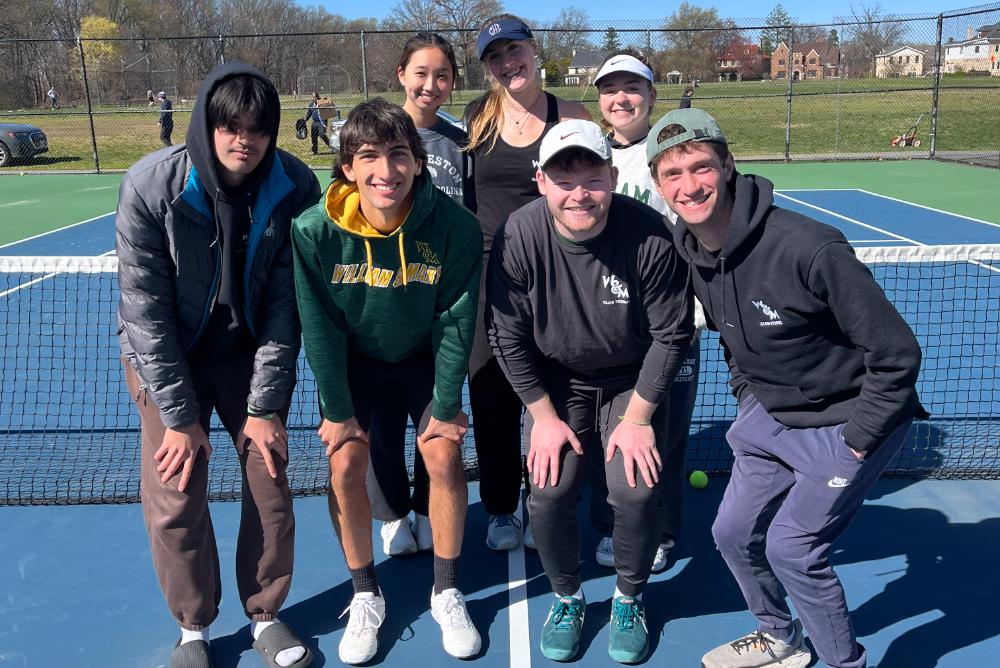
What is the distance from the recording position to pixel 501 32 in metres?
3.93

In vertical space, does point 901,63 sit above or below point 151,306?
above

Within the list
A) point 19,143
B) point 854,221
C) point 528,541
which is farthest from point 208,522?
point 19,143

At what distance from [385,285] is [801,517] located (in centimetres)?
164

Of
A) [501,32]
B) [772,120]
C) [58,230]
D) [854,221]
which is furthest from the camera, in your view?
[772,120]

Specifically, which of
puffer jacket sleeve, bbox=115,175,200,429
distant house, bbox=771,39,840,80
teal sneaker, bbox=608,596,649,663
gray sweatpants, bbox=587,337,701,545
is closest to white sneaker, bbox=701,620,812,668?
teal sneaker, bbox=608,596,649,663

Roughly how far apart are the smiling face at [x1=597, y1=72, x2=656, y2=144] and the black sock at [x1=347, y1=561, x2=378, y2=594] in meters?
2.17

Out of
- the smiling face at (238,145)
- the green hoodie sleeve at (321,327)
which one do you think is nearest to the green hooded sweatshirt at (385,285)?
the green hoodie sleeve at (321,327)

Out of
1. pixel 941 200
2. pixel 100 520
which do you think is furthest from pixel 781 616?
pixel 941 200

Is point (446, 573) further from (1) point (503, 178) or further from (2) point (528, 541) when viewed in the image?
(1) point (503, 178)

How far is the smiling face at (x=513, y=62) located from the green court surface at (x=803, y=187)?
391 inches

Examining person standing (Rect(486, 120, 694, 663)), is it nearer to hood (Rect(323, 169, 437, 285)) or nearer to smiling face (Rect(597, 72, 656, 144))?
hood (Rect(323, 169, 437, 285))

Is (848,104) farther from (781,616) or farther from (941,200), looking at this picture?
(781,616)

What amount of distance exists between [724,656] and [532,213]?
1.79 m

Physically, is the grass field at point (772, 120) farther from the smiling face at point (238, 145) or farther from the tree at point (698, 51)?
the smiling face at point (238, 145)
